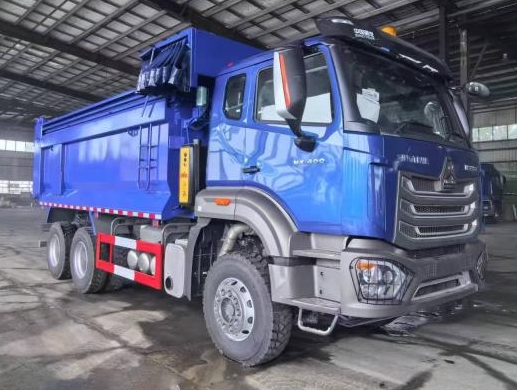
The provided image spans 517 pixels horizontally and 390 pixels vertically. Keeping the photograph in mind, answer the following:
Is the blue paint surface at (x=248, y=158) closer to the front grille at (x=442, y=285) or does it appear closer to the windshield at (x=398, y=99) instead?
the windshield at (x=398, y=99)

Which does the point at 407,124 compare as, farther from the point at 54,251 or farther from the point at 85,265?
the point at 54,251

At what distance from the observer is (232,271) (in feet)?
13.1

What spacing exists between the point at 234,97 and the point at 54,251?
5084 mm

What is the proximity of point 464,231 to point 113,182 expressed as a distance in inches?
174

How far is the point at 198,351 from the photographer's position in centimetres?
430

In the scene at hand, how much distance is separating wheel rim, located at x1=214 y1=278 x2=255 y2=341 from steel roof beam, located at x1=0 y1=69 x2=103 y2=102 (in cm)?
2095

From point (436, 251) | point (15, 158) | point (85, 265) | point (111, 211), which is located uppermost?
point (15, 158)

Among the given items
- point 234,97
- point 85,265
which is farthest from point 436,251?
point 85,265

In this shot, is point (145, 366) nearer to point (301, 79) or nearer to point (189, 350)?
point (189, 350)

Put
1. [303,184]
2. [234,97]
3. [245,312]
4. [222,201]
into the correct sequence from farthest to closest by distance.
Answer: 1. [234,97]
2. [222,201]
3. [245,312]
4. [303,184]

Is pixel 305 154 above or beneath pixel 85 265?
above

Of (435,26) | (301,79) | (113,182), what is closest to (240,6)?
(435,26)

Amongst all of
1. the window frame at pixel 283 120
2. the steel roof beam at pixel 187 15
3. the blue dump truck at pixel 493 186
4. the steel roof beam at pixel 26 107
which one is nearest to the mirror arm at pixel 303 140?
the window frame at pixel 283 120

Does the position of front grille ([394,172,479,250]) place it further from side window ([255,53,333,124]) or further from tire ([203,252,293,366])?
tire ([203,252,293,366])
